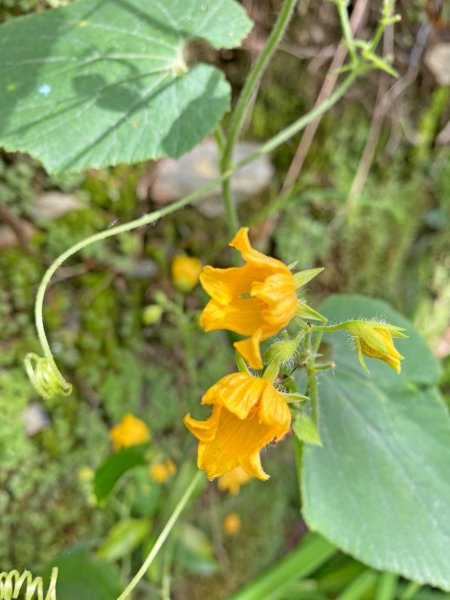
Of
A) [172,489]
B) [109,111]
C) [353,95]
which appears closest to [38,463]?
[172,489]

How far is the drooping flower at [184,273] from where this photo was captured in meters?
1.76

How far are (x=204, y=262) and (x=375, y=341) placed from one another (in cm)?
114

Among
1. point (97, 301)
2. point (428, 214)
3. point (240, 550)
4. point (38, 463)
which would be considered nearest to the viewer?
point (38, 463)

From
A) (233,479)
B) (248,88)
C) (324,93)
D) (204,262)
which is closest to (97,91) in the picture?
→ (248,88)

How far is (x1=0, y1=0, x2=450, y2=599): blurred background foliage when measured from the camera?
1530mm

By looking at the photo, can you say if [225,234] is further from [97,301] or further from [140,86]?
[140,86]

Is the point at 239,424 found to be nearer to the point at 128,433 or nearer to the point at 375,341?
the point at 375,341

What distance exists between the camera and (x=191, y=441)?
5.74 feet

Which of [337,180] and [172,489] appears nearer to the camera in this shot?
[172,489]

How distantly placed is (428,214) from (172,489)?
5.10 ft

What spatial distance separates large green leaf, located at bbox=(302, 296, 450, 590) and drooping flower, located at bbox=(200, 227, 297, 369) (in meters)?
0.48

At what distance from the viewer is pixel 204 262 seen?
6.43 ft

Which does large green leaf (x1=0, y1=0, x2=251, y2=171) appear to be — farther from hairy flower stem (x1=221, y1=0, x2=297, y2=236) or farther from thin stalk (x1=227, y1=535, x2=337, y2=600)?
thin stalk (x1=227, y1=535, x2=337, y2=600)

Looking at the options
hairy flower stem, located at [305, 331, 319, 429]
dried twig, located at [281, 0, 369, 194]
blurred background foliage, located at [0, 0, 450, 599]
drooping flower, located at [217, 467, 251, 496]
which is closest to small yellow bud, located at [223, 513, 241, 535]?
blurred background foliage, located at [0, 0, 450, 599]
